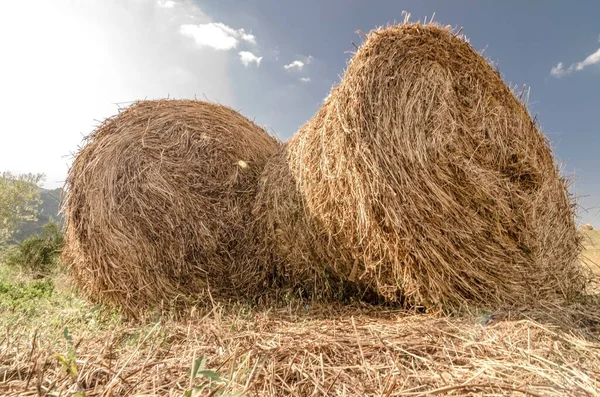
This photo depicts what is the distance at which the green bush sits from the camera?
738 centimetres

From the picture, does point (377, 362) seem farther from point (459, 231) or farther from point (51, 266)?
point (51, 266)

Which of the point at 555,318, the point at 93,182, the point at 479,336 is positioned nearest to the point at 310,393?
the point at 479,336

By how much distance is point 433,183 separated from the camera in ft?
9.07

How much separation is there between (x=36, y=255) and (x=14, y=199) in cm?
829

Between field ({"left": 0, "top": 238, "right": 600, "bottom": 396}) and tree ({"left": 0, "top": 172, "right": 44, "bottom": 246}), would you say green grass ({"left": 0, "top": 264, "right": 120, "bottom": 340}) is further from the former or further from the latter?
tree ({"left": 0, "top": 172, "right": 44, "bottom": 246})

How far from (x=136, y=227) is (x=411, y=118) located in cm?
270

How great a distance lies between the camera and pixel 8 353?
193cm

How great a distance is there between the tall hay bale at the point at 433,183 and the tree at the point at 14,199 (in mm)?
13468

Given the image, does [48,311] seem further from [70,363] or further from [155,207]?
[70,363]

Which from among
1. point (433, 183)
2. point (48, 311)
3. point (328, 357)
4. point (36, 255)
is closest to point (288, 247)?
point (433, 183)

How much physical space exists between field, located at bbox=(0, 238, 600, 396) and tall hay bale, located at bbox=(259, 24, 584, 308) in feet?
0.95

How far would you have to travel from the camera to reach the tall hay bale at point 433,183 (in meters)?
2.73

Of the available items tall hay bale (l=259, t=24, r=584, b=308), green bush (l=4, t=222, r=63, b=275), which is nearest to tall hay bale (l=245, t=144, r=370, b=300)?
tall hay bale (l=259, t=24, r=584, b=308)

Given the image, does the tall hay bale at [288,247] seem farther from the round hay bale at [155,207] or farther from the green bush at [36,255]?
the green bush at [36,255]
